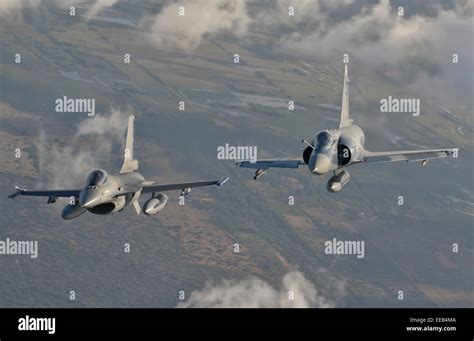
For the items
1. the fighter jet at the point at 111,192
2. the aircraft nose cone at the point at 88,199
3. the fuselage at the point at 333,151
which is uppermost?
the fuselage at the point at 333,151

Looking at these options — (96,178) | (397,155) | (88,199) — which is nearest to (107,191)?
(96,178)

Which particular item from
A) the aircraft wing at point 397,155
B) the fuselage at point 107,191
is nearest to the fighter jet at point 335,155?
the aircraft wing at point 397,155

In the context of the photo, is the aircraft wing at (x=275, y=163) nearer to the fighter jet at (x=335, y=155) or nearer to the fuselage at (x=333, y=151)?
the fighter jet at (x=335, y=155)

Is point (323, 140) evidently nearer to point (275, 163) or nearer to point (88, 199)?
point (275, 163)

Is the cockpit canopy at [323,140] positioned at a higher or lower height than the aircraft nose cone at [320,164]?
higher
